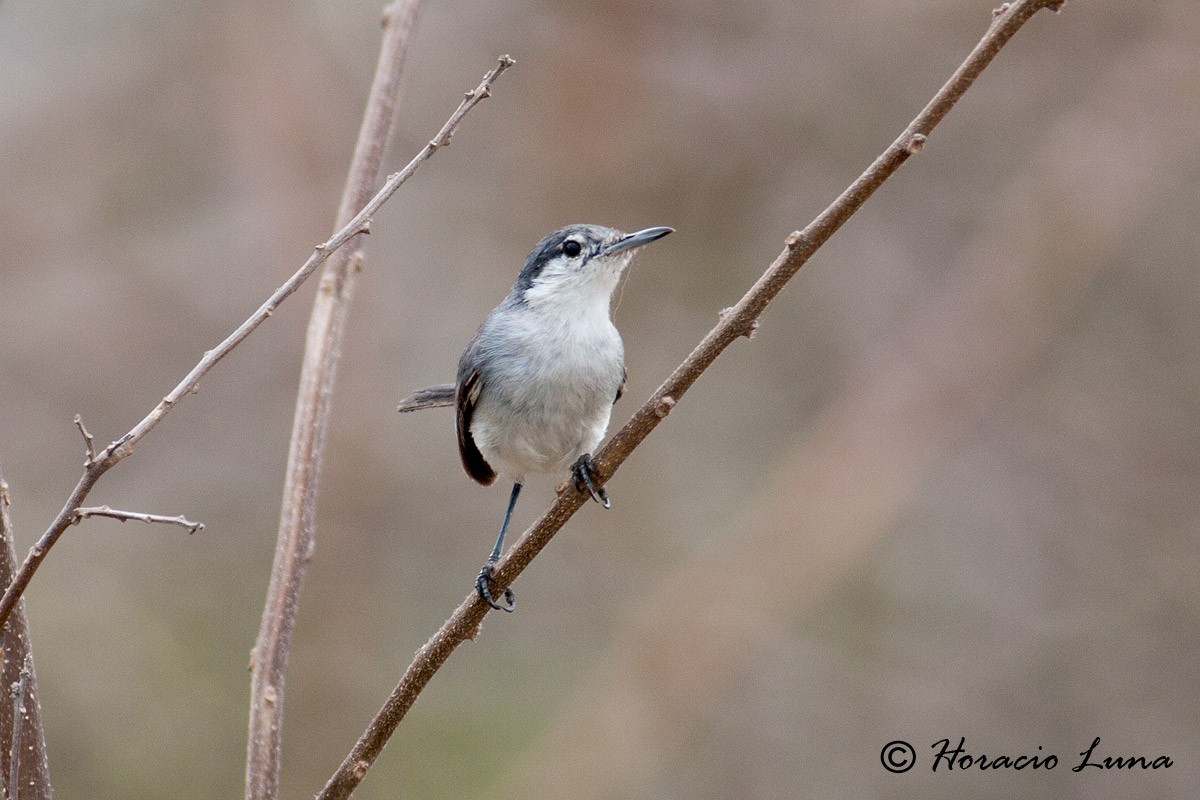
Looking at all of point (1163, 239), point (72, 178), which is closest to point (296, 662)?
point (72, 178)

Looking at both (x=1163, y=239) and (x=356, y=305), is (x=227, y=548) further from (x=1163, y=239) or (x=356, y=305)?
(x=1163, y=239)

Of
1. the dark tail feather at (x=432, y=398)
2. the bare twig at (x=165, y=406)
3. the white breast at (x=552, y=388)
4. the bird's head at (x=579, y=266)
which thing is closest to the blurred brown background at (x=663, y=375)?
the dark tail feather at (x=432, y=398)

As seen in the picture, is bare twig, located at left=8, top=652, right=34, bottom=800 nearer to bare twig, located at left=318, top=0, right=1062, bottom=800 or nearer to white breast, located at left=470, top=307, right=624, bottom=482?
bare twig, located at left=318, top=0, right=1062, bottom=800

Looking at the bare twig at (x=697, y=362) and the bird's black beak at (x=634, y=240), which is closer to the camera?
the bare twig at (x=697, y=362)

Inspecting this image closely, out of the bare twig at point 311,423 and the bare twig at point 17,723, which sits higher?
the bare twig at point 311,423

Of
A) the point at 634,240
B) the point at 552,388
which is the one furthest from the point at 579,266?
the point at 552,388

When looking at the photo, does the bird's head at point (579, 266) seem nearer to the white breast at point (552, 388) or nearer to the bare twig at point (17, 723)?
the white breast at point (552, 388)

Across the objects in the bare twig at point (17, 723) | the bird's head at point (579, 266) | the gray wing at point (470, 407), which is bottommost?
the bare twig at point (17, 723)

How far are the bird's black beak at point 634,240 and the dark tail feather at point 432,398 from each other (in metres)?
0.88

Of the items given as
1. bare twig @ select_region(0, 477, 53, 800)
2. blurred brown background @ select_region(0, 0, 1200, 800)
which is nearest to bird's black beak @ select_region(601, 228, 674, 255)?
bare twig @ select_region(0, 477, 53, 800)

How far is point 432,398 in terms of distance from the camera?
4.37 meters

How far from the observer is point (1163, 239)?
723 cm

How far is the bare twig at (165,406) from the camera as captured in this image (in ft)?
5.48

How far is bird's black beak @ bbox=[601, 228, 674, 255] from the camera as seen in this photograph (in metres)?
3.49
